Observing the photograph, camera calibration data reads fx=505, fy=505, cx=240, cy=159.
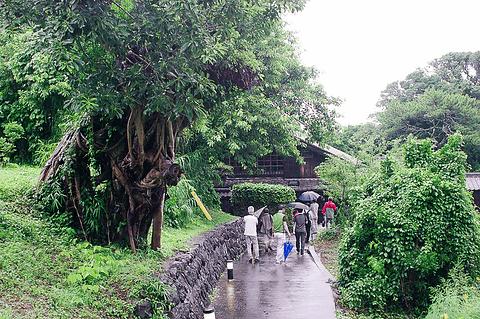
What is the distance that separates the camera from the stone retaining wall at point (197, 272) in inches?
325

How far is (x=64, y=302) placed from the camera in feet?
19.4

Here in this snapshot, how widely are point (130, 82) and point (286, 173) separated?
951 inches

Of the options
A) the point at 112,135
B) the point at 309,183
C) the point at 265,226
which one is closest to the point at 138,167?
the point at 112,135

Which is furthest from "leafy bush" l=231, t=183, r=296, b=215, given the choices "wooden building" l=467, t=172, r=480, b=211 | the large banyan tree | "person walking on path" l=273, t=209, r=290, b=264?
the large banyan tree

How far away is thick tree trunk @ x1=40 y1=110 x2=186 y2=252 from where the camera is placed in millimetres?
8961

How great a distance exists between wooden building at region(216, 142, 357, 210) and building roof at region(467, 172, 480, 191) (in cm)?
725

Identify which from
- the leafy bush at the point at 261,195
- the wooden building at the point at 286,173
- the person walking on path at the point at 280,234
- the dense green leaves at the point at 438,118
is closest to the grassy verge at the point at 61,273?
the person walking on path at the point at 280,234

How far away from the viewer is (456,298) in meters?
8.71

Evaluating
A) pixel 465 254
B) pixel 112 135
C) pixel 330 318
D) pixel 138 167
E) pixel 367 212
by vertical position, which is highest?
pixel 112 135

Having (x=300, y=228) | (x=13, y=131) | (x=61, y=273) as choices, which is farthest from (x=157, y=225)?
(x=300, y=228)

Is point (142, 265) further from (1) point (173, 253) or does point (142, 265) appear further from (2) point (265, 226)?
(2) point (265, 226)

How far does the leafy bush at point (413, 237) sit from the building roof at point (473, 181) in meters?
18.5

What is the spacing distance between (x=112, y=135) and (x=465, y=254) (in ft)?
24.2

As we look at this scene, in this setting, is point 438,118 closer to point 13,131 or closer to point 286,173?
point 286,173
